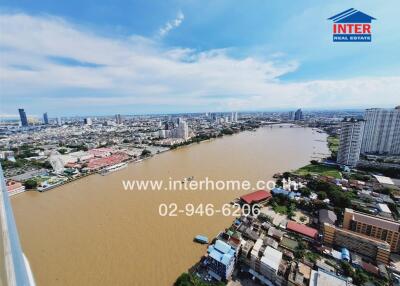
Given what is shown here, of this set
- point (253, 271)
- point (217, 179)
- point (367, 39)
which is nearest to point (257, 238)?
point (253, 271)

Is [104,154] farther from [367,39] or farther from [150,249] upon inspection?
[367,39]

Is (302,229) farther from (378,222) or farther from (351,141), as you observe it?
(351,141)

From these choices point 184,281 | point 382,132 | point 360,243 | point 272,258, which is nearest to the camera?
point 184,281

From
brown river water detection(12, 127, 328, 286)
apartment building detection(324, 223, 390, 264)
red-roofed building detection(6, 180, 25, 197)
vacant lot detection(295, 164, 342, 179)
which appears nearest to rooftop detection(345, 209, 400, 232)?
apartment building detection(324, 223, 390, 264)

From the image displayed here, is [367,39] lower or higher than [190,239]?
higher
